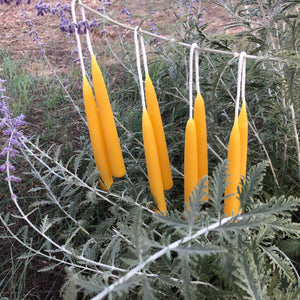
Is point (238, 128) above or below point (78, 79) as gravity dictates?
above

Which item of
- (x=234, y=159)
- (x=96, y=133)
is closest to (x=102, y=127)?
(x=96, y=133)

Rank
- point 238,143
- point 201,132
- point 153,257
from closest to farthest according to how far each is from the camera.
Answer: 1. point 153,257
2. point 238,143
3. point 201,132

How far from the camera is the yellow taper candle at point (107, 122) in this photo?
136 cm

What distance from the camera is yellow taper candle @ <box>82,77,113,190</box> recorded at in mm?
1391

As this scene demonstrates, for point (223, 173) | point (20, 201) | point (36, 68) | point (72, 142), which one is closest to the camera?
point (223, 173)

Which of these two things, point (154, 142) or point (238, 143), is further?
point (154, 142)

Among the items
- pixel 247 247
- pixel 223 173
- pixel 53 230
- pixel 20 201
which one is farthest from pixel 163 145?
pixel 20 201

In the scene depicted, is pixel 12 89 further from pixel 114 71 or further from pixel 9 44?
pixel 9 44

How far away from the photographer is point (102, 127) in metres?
1.48

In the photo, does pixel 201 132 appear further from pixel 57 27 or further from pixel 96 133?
pixel 57 27

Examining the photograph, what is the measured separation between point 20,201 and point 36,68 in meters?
2.22

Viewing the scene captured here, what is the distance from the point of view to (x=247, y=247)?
1180 millimetres

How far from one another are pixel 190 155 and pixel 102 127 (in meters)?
0.41

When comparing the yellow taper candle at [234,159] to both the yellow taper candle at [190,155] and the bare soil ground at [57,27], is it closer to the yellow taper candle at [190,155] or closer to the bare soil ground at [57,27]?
the yellow taper candle at [190,155]
